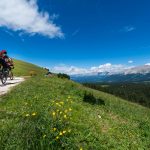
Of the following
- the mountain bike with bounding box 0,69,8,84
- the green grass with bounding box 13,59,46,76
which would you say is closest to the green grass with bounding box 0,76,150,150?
the mountain bike with bounding box 0,69,8,84

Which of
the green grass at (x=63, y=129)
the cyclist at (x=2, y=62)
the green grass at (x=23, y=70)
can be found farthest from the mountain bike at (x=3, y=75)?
the green grass at (x=23, y=70)

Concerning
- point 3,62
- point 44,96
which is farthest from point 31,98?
point 3,62

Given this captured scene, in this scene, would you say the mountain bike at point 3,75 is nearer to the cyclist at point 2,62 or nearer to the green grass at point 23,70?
the cyclist at point 2,62

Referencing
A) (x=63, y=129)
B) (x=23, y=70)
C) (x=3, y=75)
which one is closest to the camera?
(x=63, y=129)

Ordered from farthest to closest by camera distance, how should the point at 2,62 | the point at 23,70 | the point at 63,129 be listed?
the point at 23,70
the point at 2,62
the point at 63,129

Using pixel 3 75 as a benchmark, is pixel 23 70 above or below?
above

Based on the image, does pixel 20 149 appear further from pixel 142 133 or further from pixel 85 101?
pixel 85 101

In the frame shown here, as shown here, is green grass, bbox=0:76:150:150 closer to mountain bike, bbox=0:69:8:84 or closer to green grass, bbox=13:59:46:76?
mountain bike, bbox=0:69:8:84

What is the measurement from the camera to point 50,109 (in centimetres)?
1548

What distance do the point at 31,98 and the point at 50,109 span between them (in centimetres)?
431

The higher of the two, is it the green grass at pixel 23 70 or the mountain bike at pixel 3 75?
the green grass at pixel 23 70

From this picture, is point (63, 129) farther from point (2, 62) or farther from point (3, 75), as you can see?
point (3, 75)

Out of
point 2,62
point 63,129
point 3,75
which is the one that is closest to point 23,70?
point 3,75

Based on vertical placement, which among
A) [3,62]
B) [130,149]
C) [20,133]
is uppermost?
[3,62]
